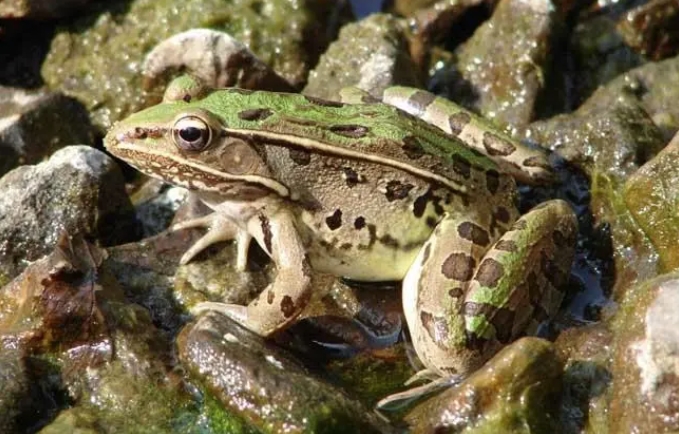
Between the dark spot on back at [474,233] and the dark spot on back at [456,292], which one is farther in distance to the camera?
the dark spot on back at [474,233]

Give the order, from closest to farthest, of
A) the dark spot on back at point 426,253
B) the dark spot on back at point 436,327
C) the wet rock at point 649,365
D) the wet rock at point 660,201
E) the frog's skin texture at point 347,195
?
1. the wet rock at point 649,365
2. the dark spot on back at point 436,327
3. the frog's skin texture at point 347,195
4. the dark spot on back at point 426,253
5. the wet rock at point 660,201

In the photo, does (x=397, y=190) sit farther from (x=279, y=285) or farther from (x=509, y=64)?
(x=509, y=64)

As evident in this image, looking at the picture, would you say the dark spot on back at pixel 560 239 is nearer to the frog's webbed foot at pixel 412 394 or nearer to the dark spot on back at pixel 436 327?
the dark spot on back at pixel 436 327

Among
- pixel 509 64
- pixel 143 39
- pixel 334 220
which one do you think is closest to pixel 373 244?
pixel 334 220

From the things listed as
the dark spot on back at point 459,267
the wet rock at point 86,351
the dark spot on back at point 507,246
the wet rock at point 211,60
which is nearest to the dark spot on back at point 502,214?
the dark spot on back at point 507,246

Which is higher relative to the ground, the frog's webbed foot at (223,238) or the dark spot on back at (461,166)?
the dark spot on back at (461,166)

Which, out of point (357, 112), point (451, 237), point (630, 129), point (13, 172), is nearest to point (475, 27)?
point (630, 129)
